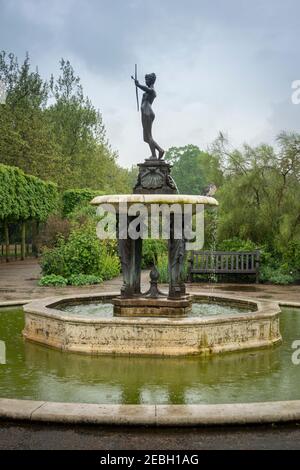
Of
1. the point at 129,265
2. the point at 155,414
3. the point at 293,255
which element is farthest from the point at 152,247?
the point at 155,414

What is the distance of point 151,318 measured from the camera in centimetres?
812

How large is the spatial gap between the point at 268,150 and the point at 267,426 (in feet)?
57.6

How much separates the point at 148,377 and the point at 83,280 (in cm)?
1157

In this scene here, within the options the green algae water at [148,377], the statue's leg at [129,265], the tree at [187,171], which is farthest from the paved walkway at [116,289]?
the tree at [187,171]

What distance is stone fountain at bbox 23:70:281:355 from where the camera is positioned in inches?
317

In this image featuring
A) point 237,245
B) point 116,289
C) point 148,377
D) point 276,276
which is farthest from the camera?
point 237,245

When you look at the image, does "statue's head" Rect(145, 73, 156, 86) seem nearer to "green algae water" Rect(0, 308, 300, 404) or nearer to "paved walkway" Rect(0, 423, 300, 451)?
"green algae water" Rect(0, 308, 300, 404)

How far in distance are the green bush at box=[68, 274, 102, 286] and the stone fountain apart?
7488 millimetres

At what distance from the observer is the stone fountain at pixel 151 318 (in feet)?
26.4

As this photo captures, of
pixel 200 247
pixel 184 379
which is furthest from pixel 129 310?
pixel 200 247

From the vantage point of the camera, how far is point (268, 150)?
2178cm

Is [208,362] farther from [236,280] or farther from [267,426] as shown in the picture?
[236,280]

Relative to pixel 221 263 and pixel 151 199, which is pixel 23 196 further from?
pixel 151 199

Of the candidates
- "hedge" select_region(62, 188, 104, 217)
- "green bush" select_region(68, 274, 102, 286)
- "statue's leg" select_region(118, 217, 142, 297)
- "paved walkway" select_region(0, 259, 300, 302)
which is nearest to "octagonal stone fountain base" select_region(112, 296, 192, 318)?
"statue's leg" select_region(118, 217, 142, 297)
